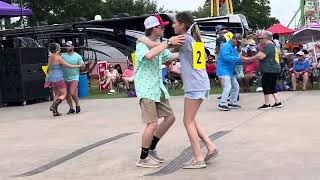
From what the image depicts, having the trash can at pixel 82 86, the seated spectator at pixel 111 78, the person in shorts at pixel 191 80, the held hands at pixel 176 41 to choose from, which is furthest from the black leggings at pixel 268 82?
the seated spectator at pixel 111 78

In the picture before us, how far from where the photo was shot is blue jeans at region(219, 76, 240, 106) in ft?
42.3

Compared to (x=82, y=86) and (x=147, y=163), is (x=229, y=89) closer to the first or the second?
(x=147, y=163)

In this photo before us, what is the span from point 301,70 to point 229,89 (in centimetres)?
516

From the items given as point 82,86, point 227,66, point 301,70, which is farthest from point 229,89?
point 82,86

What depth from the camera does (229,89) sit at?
42.5 feet

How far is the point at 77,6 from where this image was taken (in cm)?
4872

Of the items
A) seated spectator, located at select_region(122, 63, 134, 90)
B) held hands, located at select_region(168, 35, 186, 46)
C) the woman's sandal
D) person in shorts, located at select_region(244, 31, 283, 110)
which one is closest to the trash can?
seated spectator, located at select_region(122, 63, 134, 90)

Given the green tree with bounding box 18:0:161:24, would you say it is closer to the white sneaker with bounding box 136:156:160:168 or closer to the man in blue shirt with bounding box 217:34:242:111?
the man in blue shirt with bounding box 217:34:242:111

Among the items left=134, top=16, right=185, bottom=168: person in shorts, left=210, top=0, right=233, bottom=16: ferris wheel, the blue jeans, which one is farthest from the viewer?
left=210, top=0, right=233, bottom=16: ferris wheel

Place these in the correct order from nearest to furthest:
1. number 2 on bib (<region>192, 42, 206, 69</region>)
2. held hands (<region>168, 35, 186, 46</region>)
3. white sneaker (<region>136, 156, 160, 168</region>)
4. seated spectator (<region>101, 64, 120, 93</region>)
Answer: held hands (<region>168, 35, 186, 46</region>) → number 2 on bib (<region>192, 42, 206, 69</region>) → white sneaker (<region>136, 156, 160, 168</region>) → seated spectator (<region>101, 64, 120, 93</region>)

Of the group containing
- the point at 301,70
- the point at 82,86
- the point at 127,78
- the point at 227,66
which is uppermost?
the point at 227,66

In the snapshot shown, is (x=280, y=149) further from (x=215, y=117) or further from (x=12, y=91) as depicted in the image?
(x=12, y=91)

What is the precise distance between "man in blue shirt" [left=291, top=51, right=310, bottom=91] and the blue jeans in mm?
4306

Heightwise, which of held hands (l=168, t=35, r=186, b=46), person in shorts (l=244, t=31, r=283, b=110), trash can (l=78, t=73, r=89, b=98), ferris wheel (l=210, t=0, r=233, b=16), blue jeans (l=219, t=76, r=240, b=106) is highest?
ferris wheel (l=210, t=0, r=233, b=16)
